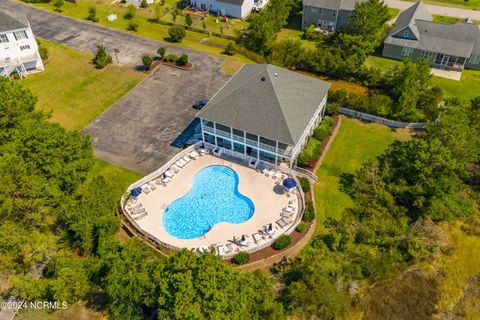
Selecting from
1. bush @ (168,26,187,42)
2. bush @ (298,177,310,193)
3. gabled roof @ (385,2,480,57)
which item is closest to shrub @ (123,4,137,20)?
bush @ (168,26,187,42)

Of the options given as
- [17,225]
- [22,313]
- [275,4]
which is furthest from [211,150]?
[275,4]

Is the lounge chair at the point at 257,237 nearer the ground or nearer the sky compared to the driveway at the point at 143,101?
nearer the ground

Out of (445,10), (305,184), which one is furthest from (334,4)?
(305,184)

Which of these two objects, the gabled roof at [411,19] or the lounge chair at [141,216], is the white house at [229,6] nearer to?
the gabled roof at [411,19]

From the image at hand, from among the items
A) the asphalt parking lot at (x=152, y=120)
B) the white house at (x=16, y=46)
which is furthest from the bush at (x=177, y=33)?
the white house at (x=16, y=46)

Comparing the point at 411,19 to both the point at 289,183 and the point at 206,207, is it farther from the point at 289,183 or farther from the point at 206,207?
the point at 206,207

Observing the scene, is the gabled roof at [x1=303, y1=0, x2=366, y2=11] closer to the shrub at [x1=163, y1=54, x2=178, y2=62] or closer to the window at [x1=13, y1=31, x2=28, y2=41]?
the shrub at [x1=163, y1=54, x2=178, y2=62]

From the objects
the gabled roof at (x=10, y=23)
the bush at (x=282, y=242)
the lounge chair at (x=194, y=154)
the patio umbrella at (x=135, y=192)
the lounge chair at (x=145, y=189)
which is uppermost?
the gabled roof at (x=10, y=23)
